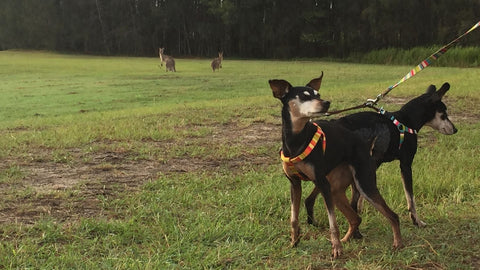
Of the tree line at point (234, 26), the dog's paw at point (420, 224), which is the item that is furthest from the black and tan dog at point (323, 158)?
the tree line at point (234, 26)

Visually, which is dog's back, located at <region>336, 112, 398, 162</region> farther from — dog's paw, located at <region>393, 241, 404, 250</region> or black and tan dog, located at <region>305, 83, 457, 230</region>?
dog's paw, located at <region>393, 241, 404, 250</region>

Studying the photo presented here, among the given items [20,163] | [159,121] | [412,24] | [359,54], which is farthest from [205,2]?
[20,163]

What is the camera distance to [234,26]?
41.2 meters

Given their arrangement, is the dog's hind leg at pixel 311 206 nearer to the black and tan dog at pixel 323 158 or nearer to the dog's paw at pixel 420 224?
the black and tan dog at pixel 323 158

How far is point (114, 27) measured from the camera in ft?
155

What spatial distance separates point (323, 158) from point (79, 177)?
2.77 metres

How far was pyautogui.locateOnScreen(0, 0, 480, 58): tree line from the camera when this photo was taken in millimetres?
30844

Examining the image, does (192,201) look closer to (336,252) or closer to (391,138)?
(336,252)

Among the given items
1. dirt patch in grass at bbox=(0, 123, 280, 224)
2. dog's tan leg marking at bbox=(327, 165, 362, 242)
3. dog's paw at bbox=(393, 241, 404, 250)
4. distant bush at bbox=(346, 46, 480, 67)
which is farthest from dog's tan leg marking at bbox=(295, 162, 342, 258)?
distant bush at bbox=(346, 46, 480, 67)

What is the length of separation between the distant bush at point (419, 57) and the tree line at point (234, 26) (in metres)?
2.92

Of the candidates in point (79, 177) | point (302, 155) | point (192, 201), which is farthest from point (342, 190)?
point (79, 177)

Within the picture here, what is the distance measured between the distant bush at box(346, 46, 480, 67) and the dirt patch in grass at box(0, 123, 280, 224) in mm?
16506

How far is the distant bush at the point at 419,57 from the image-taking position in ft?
74.1

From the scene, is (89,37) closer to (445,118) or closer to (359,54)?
(359,54)
